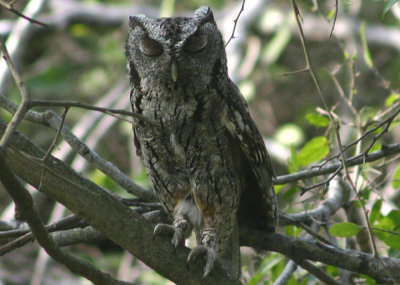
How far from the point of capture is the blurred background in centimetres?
492

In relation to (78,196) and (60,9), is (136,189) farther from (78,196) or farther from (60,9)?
(60,9)

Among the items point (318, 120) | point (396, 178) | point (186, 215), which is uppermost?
point (318, 120)

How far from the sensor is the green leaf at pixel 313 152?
2850 mm

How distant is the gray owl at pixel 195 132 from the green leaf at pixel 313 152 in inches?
6.8

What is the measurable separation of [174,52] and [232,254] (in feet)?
3.36

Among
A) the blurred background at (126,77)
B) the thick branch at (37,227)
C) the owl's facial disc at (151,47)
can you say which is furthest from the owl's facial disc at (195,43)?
the blurred background at (126,77)

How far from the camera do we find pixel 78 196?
6.26 feet

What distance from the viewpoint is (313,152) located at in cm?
287

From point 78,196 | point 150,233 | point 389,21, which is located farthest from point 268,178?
point 389,21

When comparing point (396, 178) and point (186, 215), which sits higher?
point (396, 178)

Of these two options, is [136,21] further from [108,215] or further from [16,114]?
[16,114]

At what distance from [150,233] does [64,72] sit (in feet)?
12.4

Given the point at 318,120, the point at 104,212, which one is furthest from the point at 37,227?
the point at 318,120

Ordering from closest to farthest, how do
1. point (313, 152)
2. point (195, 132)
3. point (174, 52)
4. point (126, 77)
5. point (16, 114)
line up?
point (16, 114) < point (174, 52) < point (195, 132) < point (313, 152) < point (126, 77)
